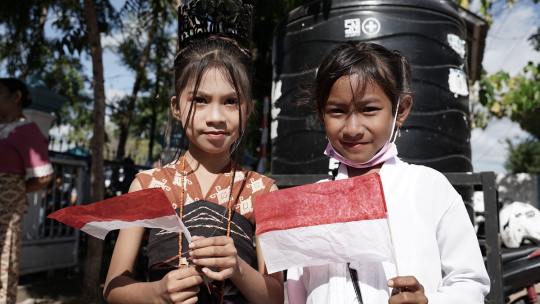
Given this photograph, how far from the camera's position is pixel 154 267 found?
137 centimetres

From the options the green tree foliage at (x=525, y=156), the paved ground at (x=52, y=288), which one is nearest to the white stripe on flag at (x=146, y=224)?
the paved ground at (x=52, y=288)

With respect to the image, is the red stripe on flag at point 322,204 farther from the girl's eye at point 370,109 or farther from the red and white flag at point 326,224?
the girl's eye at point 370,109

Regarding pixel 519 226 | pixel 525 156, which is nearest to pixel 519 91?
pixel 519 226

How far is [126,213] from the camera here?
3.81 ft

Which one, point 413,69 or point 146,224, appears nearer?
point 146,224

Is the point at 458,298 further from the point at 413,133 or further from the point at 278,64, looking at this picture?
the point at 278,64

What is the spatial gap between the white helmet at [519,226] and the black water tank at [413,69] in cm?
192

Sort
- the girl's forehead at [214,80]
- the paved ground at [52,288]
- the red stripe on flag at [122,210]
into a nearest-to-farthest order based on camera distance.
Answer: the red stripe on flag at [122,210] < the girl's forehead at [214,80] < the paved ground at [52,288]

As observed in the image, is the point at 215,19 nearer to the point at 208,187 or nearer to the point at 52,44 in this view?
the point at 208,187

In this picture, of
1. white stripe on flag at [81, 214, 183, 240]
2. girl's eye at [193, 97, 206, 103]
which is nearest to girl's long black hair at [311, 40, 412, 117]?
girl's eye at [193, 97, 206, 103]

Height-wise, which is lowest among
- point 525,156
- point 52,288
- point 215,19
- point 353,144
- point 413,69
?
point 525,156

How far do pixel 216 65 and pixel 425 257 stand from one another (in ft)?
2.93

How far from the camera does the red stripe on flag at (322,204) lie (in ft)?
3.78

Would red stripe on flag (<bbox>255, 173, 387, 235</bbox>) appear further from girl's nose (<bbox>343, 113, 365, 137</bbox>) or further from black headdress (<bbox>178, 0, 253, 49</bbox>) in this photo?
black headdress (<bbox>178, 0, 253, 49</bbox>)
